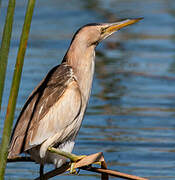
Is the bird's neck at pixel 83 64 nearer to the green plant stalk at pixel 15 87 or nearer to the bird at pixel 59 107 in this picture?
the bird at pixel 59 107

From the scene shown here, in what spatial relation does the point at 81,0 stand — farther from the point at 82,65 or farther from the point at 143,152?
the point at 82,65

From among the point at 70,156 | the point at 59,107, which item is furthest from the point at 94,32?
the point at 70,156

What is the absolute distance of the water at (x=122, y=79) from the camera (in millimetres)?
6152

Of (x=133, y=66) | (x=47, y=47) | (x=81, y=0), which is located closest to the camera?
(x=133, y=66)

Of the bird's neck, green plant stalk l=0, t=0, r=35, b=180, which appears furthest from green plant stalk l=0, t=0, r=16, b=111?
the bird's neck

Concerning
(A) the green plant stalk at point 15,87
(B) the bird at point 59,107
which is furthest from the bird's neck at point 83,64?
(A) the green plant stalk at point 15,87

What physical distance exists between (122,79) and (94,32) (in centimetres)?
452

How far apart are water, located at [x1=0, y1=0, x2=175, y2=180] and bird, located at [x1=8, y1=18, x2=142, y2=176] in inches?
49.6

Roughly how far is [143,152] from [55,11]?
26.7 feet

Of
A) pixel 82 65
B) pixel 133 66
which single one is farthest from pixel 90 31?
pixel 133 66

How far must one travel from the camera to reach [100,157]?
12.7 feet

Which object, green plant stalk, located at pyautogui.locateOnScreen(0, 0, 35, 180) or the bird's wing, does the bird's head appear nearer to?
the bird's wing

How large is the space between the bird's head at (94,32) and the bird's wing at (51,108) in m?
0.30

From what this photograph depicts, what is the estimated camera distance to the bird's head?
14.8ft
